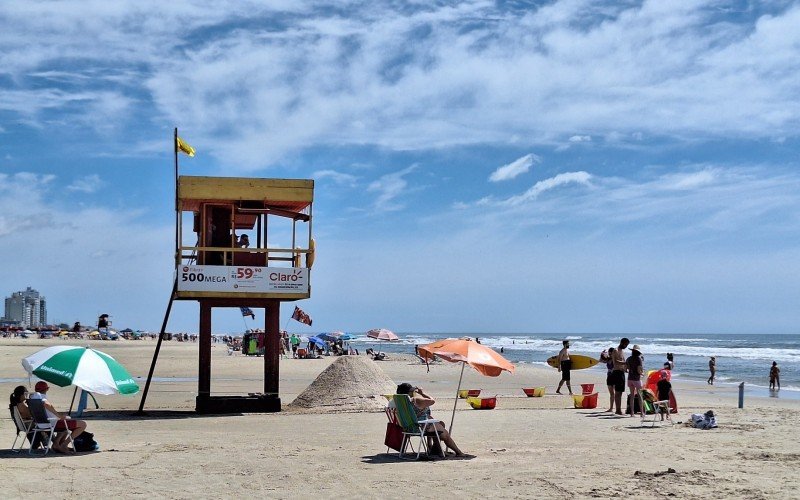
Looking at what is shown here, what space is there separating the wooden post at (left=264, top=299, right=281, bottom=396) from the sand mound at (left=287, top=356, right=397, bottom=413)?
0.90 meters

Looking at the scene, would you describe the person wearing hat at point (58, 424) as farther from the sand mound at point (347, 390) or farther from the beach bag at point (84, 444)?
the sand mound at point (347, 390)

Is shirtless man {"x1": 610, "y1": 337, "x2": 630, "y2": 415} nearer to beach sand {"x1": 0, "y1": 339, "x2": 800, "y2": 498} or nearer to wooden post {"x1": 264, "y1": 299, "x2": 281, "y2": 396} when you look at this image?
beach sand {"x1": 0, "y1": 339, "x2": 800, "y2": 498}

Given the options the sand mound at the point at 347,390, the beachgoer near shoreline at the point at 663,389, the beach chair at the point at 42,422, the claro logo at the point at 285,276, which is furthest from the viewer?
the sand mound at the point at 347,390

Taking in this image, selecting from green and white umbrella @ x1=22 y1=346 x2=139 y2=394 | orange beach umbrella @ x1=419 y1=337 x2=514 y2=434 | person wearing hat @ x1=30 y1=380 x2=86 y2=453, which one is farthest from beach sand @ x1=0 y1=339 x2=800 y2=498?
orange beach umbrella @ x1=419 y1=337 x2=514 y2=434

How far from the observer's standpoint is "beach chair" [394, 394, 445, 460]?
11008 mm

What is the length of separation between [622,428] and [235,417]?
24.8 feet

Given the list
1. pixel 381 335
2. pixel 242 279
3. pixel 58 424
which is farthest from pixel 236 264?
pixel 381 335

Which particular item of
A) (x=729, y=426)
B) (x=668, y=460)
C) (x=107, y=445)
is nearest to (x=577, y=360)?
(x=729, y=426)

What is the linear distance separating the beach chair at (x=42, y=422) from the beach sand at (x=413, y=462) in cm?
26

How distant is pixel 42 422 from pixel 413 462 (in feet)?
16.1

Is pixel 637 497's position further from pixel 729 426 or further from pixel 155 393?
pixel 155 393

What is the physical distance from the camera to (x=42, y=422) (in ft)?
36.1

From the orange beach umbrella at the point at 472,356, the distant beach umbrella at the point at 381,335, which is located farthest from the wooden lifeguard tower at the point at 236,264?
the distant beach umbrella at the point at 381,335

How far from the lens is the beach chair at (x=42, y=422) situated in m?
10.9
